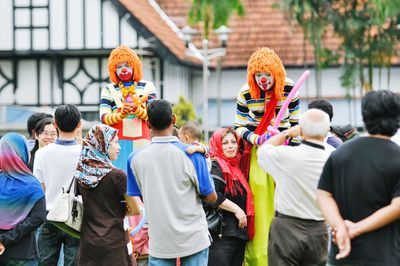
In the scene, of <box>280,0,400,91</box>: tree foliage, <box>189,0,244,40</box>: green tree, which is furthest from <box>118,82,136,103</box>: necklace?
<box>280,0,400,91</box>: tree foliage

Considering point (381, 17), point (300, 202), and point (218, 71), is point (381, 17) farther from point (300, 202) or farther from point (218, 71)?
point (300, 202)

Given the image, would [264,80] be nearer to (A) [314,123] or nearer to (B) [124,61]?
(B) [124,61]

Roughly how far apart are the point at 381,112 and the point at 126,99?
4.56 m

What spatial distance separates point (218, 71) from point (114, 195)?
105ft

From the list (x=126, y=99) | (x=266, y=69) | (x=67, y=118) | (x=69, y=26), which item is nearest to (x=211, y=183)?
(x=67, y=118)

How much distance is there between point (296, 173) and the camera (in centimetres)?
838

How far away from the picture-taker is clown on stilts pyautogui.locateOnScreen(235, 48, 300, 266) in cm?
1034

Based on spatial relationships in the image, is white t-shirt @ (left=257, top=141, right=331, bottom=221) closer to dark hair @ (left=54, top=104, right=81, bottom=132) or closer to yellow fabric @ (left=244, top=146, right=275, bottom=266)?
yellow fabric @ (left=244, top=146, right=275, bottom=266)

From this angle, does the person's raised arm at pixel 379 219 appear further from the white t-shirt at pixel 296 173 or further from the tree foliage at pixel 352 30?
the tree foliage at pixel 352 30

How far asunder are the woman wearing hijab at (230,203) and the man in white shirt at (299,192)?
1.45 metres

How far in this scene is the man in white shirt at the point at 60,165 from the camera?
9.96m

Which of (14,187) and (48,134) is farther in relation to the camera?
(48,134)

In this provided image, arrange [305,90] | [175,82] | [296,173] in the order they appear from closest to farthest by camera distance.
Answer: [296,173] → [175,82] → [305,90]

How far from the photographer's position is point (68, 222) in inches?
358
